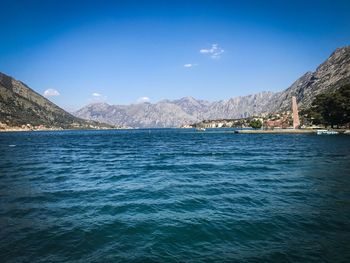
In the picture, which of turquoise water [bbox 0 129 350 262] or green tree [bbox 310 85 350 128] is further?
green tree [bbox 310 85 350 128]

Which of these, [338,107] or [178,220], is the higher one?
[338,107]

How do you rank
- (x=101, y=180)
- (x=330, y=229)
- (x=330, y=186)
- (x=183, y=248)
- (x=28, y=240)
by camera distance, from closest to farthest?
(x=183, y=248) < (x=28, y=240) < (x=330, y=229) < (x=330, y=186) < (x=101, y=180)

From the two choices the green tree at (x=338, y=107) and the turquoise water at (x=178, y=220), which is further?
the green tree at (x=338, y=107)

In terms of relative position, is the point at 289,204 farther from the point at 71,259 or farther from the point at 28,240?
the point at 28,240

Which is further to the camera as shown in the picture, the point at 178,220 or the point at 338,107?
the point at 338,107

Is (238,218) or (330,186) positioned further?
(330,186)

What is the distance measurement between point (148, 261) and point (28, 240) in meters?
6.85

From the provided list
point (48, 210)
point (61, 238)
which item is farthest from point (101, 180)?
point (61, 238)

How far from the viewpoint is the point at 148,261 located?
11930mm

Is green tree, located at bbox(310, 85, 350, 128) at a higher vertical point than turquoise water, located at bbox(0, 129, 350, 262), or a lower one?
higher

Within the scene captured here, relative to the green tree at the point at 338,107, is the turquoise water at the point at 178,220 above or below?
below

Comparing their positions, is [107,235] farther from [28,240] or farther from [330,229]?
[330,229]

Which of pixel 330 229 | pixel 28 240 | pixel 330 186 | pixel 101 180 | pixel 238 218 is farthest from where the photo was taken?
pixel 101 180

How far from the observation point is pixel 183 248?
13.2 m
